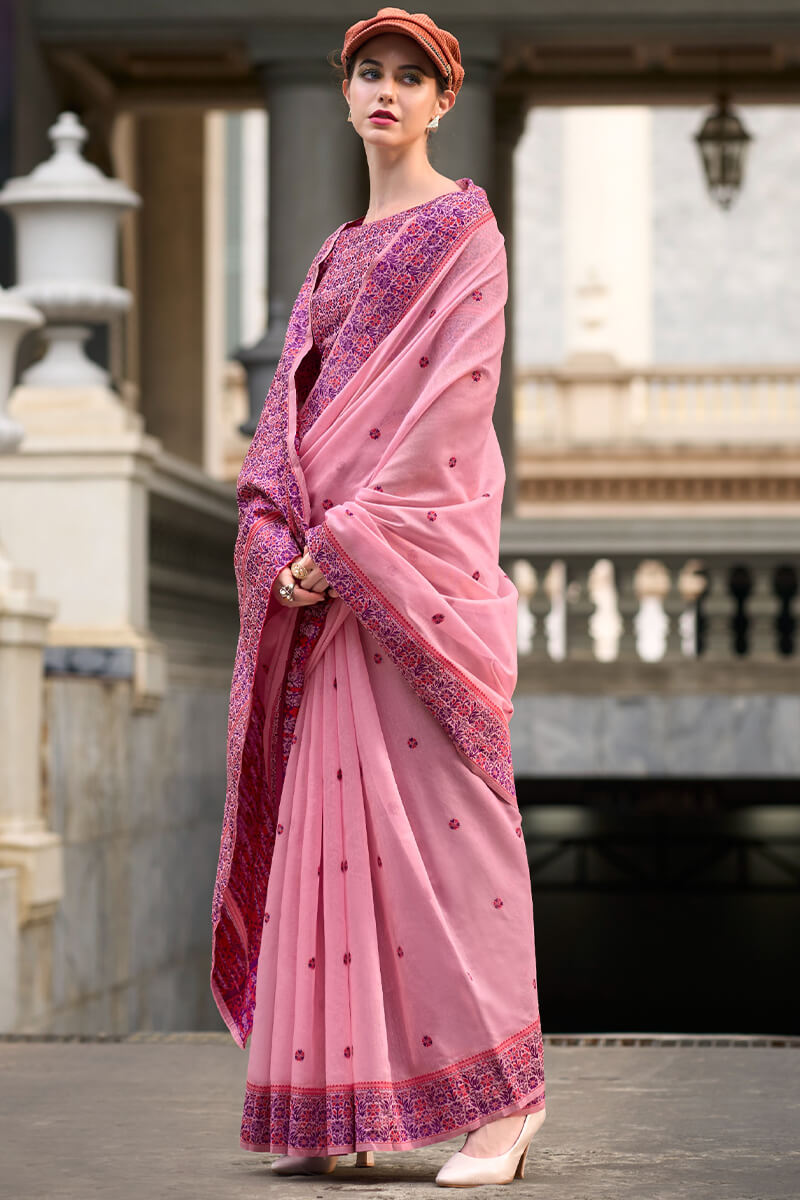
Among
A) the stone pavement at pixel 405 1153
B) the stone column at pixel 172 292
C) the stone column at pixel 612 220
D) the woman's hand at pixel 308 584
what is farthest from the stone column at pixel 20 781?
the stone column at pixel 612 220

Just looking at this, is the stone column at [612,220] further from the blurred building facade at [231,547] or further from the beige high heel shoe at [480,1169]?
the beige high heel shoe at [480,1169]

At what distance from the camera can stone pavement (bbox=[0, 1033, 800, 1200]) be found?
12.9 feet

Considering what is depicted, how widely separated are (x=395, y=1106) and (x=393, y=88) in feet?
6.12

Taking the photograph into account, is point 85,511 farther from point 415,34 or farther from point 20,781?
point 415,34

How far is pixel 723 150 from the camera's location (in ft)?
43.8

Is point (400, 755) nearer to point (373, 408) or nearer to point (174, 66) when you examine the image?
point (373, 408)

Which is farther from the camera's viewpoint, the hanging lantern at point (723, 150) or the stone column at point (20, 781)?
the hanging lantern at point (723, 150)

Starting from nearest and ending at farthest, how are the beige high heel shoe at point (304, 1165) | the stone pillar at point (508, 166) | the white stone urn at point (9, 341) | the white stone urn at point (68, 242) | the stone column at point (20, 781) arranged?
the beige high heel shoe at point (304, 1165) < the stone column at point (20, 781) < the white stone urn at point (9, 341) < the white stone urn at point (68, 242) < the stone pillar at point (508, 166)

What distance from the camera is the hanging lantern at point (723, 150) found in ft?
43.7

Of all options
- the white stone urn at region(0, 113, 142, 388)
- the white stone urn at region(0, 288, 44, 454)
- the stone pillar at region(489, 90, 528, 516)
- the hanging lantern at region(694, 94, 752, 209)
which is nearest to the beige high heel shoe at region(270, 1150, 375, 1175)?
the white stone urn at region(0, 288, 44, 454)

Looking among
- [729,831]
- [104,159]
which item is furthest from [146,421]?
[729,831]

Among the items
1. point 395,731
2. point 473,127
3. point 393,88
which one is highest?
point 473,127

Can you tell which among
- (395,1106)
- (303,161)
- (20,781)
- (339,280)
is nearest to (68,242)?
(20,781)

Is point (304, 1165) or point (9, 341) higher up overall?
point (9, 341)
